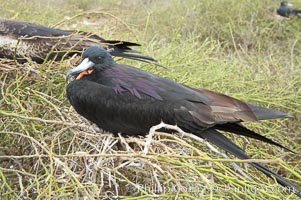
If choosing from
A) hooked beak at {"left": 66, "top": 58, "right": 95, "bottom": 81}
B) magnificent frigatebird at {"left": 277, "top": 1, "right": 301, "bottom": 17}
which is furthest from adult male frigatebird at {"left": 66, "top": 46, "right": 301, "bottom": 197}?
magnificent frigatebird at {"left": 277, "top": 1, "right": 301, "bottom": 17}

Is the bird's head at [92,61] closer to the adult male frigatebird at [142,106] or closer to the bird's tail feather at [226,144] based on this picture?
the adult male frigatebird at [142,106]

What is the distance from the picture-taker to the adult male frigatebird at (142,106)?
5.15 feet

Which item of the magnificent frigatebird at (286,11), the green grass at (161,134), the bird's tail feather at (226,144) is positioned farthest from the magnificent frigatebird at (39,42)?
the magnificent frigatebird at (286,11)

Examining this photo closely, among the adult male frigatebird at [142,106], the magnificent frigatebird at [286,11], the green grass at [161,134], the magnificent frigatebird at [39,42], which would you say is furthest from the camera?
the magnificent frigatebird at [286,11]

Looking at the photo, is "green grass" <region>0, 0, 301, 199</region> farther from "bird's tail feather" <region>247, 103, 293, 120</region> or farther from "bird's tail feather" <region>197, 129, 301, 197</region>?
"bird's tail feather" <region>247, 103, 293, 120</region>

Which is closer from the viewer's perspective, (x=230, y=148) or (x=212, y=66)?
(x=230, y=148)

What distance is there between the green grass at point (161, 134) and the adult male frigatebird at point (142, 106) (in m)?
0.06

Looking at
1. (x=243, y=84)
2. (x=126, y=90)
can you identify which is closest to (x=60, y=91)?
(x=126, y=90)

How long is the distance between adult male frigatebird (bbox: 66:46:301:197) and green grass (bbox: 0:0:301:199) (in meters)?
0.06

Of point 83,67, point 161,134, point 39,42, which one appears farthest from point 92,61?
point 39,42

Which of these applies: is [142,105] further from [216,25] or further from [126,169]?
[216,25]

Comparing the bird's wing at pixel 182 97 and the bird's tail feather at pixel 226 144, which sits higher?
the bird's wing at pixel 182 97

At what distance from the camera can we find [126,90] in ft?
5.21

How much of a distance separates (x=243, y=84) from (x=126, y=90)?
0.97 meters
